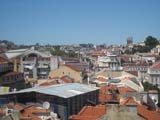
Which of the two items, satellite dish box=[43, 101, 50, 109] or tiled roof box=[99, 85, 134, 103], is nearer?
satellite dish box=[43, 101, 50, 109]

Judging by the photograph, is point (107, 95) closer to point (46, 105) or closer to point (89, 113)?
point (46, 105)

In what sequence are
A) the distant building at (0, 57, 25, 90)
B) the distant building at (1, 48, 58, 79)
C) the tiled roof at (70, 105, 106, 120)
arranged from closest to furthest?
the tiled roof at (70, 105, 106, 120) → the distant building at (0, 57, 25, 90) → the distant building at (1, 48, 58, 79)

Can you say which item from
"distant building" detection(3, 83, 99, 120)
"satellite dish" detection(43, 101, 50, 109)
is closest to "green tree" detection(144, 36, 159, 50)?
"distant building" detection(3, 83, 99, 120)

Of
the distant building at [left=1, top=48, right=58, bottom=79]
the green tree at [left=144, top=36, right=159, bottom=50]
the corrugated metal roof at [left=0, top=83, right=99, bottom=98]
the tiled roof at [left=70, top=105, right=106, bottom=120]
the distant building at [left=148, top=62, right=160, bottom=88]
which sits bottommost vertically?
the distant building at [left=148, top=62, right=160, bottom=88]

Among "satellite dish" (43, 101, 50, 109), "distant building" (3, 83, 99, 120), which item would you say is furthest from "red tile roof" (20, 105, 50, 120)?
"distant building" (3, 83, 99, 120)

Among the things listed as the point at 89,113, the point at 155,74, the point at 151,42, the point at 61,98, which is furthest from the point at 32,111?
the point at 151,42

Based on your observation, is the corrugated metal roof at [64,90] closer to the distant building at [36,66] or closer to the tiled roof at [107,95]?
the tiled roof at [107,95]

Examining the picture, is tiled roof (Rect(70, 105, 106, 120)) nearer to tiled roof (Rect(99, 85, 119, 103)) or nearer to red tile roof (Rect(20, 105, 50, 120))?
red tile roof (Rect(20, 105, 50, 120))

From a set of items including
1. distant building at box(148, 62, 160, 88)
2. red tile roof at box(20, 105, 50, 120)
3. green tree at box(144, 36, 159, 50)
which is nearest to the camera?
red tile roof at box(20, 105, 50, 120)

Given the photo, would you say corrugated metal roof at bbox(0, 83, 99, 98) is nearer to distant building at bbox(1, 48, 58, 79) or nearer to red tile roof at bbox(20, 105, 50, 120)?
red tile roof at bbox(20, 105, 50, 120)

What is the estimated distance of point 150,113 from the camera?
Result: 87.4ft

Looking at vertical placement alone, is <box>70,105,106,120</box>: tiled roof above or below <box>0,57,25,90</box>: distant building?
above

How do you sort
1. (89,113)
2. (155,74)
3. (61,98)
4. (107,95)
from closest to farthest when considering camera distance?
1. (89,113)
2. (61,98)
3. (107,95)
4. (155,74)

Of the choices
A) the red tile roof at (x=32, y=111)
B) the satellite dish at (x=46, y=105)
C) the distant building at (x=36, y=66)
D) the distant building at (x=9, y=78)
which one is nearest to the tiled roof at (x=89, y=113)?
the red tile roof at (x=32, y=111)
